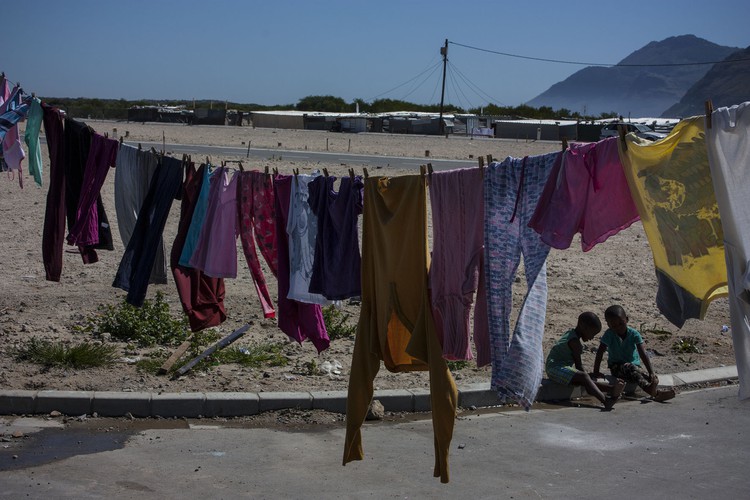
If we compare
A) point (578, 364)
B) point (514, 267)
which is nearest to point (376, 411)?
point (578, 364)

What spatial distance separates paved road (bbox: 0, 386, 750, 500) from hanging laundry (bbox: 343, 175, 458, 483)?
1.14 meters

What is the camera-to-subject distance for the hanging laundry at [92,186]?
8.11m

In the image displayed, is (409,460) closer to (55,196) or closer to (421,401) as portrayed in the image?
(421,401)

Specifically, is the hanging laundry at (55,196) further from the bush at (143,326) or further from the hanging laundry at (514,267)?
the hanging laundry at (514,267)

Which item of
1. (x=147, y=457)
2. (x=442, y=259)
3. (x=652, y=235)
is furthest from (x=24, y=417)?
(x=652, y=235)

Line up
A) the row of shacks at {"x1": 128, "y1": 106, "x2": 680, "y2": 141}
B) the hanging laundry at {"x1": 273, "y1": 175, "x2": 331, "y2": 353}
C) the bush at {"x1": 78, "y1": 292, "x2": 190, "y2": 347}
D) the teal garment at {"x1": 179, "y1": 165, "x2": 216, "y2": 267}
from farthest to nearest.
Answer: the row of shacks at {"x1": 128, "y1": 106, "x2": 680, "y2": 141} < the bush at {"x1": 78, "y1": 292, "x2": 190, "y2": 347} < the teal garment at {"x1": 179, "y1": 165, "x2": 216, "y2": 267} < the hanging laundry at {"x1": 273, "y1": 175, "x2": 331, "y2": 353}

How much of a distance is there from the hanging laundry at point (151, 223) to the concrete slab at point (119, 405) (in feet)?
3.49

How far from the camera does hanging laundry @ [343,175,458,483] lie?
539 cm

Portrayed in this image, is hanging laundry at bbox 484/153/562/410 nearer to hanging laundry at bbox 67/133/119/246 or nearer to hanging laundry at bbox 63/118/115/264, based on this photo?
hanging laundry at bbox 67/133/119/246

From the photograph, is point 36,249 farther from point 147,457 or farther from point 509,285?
Result: point 509,285

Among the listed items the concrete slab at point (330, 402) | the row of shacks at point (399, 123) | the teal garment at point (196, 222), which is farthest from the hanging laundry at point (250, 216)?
the row of shacks at point (399, 123)

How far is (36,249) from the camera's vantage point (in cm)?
1338

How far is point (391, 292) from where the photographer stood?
5445 mm

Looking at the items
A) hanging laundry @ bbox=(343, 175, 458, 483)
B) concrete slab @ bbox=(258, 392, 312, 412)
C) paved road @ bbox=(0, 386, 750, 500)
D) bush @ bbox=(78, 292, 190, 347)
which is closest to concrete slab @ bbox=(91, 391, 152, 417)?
paved road @ bbox=(0, 386, 750, 500)
